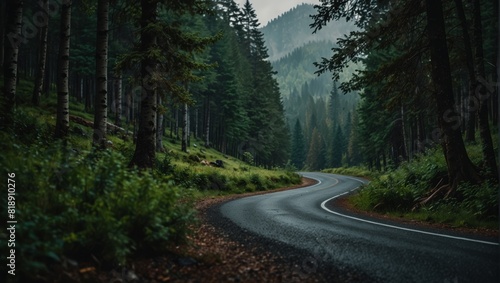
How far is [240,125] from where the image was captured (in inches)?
1786

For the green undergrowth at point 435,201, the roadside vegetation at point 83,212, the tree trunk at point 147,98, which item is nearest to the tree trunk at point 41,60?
the tree trunk at point 147,98

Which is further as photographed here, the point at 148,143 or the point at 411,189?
the point at 411,189

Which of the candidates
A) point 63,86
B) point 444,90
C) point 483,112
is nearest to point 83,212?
point 63,86

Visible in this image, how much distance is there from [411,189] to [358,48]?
6189 mm

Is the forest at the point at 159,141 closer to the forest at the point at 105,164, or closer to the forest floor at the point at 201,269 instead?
the forest at the point at 105,164

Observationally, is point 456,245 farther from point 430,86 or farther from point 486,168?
point 430,86

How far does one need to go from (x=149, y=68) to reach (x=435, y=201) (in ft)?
38.5

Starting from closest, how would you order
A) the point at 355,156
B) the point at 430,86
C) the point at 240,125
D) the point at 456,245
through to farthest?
1. the point at 456,245
2. the point at 430,86
3. the point at 240,125
4. the point at 355,156

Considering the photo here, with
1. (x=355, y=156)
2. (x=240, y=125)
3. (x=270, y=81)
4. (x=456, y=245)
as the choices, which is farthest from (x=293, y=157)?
(x=456, y=245)

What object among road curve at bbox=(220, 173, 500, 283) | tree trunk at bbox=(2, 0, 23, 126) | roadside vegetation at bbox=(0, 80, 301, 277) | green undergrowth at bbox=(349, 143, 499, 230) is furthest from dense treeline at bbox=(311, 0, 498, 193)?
tree trunk at bbox=(2, 0, 23, 126)

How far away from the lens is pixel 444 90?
11.0 metres

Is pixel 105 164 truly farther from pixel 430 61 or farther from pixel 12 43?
pixel 430 61

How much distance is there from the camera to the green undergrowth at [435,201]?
8.98 m

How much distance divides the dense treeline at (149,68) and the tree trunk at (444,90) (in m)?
7.81
